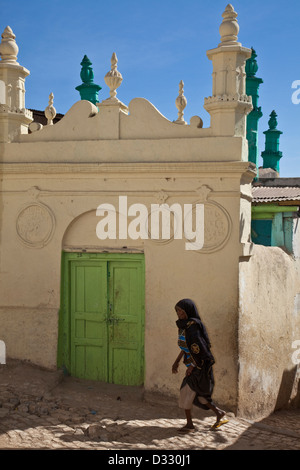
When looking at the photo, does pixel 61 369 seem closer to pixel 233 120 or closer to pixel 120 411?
pixel 120 411

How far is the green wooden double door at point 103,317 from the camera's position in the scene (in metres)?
8.11

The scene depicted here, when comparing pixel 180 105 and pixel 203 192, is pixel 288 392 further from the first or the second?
pixel 180 105

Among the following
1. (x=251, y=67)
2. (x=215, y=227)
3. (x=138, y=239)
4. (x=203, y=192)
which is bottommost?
(x=138, y=239)

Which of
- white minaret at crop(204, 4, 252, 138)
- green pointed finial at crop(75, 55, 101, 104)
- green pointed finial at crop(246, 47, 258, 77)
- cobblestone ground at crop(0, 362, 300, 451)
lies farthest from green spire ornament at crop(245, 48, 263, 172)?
cobblestone ground at crop(0, 362, 300, 451)

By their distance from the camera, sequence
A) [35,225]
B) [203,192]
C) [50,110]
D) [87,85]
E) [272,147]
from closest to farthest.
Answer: [203,192], [35,225], [50,110], [87,85], [272,147]

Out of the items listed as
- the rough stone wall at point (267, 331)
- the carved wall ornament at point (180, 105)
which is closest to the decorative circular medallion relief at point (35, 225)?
the carved wall ornament at point (180, 105)

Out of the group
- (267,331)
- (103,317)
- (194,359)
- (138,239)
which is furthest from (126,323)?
(267,331)

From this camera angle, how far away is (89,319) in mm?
8258

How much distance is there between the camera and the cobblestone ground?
248 inches

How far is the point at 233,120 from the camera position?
7676 millimetres

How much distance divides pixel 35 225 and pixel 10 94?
215 cm

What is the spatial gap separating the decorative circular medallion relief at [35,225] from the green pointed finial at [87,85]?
22.1ft
